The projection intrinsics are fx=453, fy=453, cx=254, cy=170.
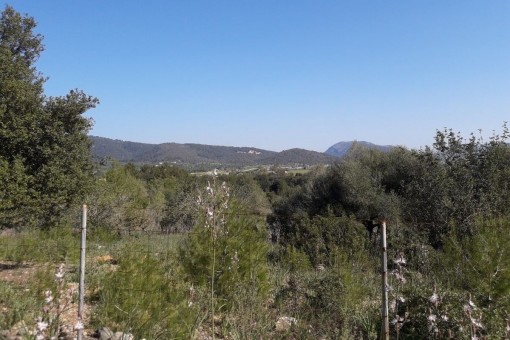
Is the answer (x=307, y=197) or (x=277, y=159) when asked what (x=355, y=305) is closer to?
(x=307, y=197)

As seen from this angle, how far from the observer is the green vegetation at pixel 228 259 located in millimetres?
3842

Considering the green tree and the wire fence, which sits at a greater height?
the green tree

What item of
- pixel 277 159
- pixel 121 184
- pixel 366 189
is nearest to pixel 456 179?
pixel 366 189

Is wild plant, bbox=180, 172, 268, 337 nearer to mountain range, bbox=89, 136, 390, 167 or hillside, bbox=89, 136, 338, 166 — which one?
mountain range, bbox=89, 136, 390, 167

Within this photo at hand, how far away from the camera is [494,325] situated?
11.4 ft

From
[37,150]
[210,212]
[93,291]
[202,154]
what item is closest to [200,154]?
[202,154]

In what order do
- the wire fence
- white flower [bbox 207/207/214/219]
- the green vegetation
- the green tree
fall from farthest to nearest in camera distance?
the green tree, the green vegetation, white flower [bbox 207/207/214/219], the wire fence

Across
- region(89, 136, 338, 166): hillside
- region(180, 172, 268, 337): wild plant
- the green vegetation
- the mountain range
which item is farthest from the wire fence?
region(89, 136, 338, 166): hillside

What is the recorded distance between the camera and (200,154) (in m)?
105

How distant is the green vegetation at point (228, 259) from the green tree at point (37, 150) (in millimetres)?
25

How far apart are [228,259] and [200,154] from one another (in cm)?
10109

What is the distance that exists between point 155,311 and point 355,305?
2.42 meters

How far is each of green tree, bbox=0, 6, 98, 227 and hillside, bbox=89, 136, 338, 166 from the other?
246 ft

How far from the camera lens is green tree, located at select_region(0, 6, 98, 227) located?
7.43m
